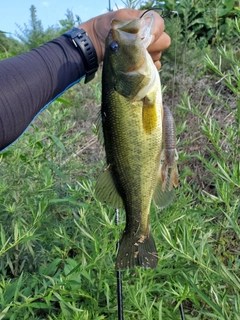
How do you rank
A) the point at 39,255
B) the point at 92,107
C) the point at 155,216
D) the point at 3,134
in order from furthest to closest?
1. the point at 92,107
2. the point at 39,255
3. the point at 155,216
4. the point at 3,134

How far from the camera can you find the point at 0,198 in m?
2.25

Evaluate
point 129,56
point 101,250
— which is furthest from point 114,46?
point 101,250

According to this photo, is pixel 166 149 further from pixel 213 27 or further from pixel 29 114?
pixel 213 27

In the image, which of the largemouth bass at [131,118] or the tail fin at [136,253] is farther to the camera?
the tail fin at [136,253]

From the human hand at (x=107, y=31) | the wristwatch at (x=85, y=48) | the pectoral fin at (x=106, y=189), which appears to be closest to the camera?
the pectoral fin at (x=106, y=189)

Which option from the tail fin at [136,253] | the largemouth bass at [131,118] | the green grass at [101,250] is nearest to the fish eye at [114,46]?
the largemouth bass at [131,118]

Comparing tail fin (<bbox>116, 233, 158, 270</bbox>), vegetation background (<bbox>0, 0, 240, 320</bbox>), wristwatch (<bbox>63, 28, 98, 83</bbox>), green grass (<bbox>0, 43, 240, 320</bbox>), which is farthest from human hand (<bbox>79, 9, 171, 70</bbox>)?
tail fin (<bbox>116, 233, 158, 270</bbox>)

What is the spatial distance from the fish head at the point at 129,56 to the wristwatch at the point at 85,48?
474 mm

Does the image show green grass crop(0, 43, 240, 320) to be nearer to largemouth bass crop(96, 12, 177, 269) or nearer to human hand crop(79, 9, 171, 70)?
largemouth bass crop(96, 12, 177, 269)

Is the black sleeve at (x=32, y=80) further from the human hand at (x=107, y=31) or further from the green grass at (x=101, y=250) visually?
the green grass at (x=101, y=250)

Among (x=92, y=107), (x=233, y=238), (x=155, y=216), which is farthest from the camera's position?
(x=92, y=107)

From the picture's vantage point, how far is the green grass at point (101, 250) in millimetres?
1563

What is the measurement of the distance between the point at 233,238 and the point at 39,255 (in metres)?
1.38

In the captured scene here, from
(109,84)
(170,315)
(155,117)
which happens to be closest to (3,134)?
(109,84)
